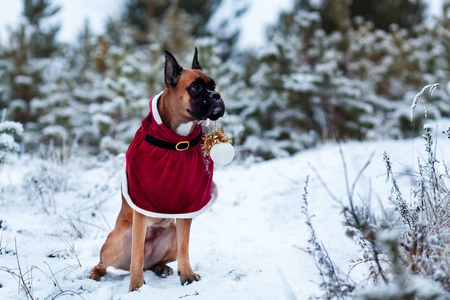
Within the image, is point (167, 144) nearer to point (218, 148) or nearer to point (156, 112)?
point (156, 112)

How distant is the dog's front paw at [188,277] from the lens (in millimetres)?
2586

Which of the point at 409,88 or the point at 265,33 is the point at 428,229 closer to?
the point at 409,88

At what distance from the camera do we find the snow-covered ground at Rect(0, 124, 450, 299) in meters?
2.39

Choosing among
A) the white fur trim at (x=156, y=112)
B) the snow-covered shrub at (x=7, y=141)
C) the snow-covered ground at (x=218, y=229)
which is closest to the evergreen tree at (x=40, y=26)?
the snow-covered ground at (x=218, y=229)

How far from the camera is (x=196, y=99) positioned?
97.8 inches

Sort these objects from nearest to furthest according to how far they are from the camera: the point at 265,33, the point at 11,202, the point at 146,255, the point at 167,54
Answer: the point at 167,54, the point at 146,255, the point at 11,202, the point at 265,33

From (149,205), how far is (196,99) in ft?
2.59

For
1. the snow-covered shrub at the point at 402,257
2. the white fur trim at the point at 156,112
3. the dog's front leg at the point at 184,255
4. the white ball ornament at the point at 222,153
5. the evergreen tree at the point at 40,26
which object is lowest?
the dog's front leg at the point at 184,255

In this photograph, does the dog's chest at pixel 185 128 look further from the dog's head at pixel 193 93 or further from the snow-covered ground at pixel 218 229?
the snow-covered ground at pixel 218 229

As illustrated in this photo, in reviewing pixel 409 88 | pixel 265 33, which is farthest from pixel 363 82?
pixel 265 33

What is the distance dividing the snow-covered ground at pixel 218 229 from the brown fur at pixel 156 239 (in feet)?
0.37

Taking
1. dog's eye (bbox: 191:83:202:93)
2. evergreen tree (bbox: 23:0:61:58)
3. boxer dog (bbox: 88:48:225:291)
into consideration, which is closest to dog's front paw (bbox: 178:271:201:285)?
boxer dog (bbox: 88:48:225:291)

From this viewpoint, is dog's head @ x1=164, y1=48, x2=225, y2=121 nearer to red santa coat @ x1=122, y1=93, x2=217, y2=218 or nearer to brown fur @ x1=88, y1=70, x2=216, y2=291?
brown fur @ x1=88, y1=70, x2=216, y2=291

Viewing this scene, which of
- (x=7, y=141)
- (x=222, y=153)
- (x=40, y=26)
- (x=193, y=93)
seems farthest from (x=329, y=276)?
(x=40, y=26)
